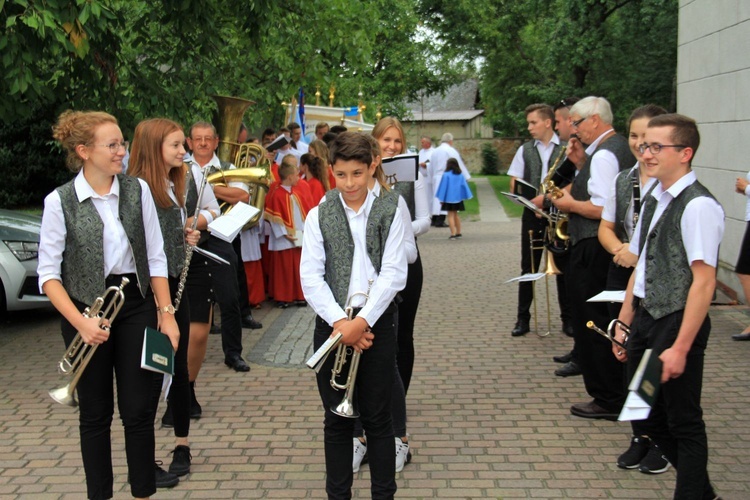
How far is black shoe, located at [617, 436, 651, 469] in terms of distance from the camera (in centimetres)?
493

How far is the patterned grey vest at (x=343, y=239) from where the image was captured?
4055mm

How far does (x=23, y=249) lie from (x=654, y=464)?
22.1ft

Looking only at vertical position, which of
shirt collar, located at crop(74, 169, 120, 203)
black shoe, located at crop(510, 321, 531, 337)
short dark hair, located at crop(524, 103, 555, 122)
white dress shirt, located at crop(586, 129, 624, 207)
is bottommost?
black shoe, located at crop(510, 321, 531, 337)

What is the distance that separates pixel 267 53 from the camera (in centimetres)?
1135

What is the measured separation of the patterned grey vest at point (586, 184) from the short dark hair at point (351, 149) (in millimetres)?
2164

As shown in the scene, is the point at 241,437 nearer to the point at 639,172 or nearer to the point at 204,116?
the point at 639,172

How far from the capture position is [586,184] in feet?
19.4

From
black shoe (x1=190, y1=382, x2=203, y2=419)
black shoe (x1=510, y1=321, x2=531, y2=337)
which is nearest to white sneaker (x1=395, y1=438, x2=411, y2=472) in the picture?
black shoe (x1=190, y1=382, x2=203, y2=419)

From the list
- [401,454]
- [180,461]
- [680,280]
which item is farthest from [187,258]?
[680,280]

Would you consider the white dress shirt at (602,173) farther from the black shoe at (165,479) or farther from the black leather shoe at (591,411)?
the black shoe at (165,479)

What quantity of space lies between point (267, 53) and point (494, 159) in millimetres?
38501

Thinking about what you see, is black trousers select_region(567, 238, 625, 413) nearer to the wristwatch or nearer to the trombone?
the trombone

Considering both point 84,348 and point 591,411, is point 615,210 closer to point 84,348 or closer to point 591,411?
point 591,411

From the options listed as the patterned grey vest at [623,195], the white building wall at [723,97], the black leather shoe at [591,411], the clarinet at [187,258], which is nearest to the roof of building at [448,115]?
the white building wall at [723,97]
